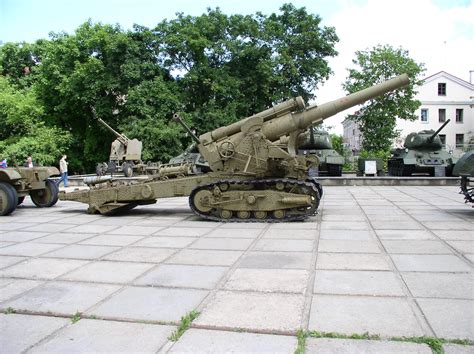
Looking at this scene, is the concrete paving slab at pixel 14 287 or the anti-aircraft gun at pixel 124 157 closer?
the concrete paving slab at pixel 14 287

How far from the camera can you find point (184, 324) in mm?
3590

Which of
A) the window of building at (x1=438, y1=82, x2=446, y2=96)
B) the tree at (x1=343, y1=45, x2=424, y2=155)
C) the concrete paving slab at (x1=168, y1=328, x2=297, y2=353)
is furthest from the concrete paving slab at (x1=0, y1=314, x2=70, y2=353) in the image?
the window of building at (x1=438, y1=82, x2=446, y2=96)

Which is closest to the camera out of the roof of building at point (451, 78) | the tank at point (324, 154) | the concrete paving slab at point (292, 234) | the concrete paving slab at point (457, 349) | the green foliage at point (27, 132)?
the concrete paving slab at point (457, 349)

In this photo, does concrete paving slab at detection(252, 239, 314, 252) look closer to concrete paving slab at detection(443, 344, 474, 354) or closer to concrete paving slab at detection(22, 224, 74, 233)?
concrete paving slab at detection(443, 344, 474, 354)

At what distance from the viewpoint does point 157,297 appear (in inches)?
168

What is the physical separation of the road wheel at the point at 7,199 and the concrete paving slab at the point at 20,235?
2286mm

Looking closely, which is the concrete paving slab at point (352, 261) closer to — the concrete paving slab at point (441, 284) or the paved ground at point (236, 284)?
the paved ground at point (236, 284)

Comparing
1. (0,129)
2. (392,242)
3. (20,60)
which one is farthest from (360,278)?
(20,60)

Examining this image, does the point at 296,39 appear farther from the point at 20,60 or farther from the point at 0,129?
the point at 20,60

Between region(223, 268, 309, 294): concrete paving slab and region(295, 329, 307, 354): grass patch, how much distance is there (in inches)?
37.6

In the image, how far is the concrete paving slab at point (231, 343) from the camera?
316 centimetres

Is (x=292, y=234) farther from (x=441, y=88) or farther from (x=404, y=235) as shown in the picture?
(x=441, y=88)

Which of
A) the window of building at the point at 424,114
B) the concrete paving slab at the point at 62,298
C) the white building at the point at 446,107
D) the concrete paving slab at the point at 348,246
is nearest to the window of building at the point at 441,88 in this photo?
the white building at the point at 446,107

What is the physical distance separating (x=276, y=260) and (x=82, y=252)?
2.60m
